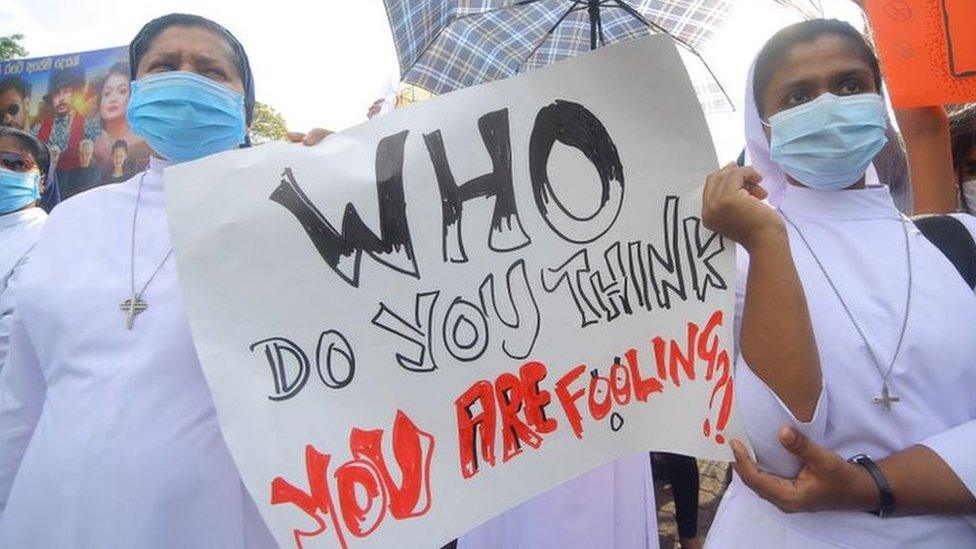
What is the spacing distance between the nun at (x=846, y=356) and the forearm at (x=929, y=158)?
1.59 feet

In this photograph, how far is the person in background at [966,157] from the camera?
6.28 ft

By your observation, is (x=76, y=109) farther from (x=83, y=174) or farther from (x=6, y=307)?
(x=6, y=307)

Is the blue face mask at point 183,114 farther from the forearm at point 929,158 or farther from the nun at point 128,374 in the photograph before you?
the forearm at point 929,158

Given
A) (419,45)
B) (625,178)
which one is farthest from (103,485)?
(419,45)

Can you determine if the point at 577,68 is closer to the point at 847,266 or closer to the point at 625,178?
the point at 625,178

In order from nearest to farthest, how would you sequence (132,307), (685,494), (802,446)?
(802,446) < (132,307) < (685,494)

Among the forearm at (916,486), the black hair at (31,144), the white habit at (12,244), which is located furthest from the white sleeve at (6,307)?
the forearm at (916,486)

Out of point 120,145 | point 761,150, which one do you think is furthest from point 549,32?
point 120,145

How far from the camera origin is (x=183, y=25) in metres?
1.49

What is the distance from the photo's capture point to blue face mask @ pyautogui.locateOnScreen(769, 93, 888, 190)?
132 cm

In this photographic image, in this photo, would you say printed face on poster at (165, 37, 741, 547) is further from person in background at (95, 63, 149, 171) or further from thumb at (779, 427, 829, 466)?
person in background at (95, 63, 149, 171)

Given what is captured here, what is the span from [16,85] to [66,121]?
88 cm

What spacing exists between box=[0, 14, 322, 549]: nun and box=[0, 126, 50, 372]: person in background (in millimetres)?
1432

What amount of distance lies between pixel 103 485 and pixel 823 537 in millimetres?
1306
